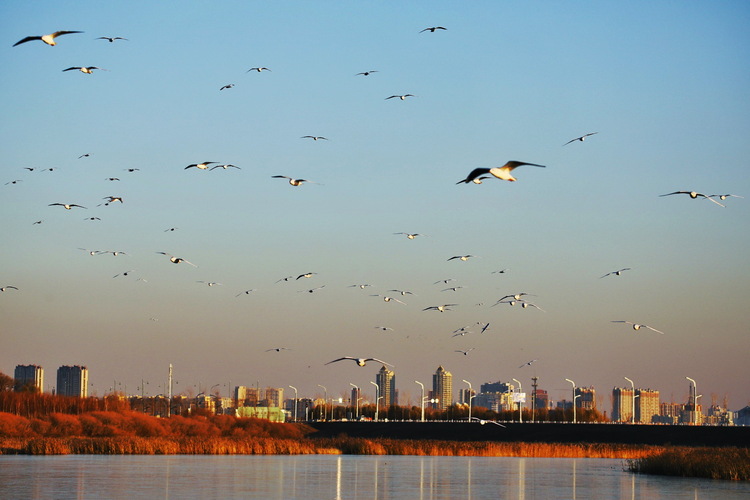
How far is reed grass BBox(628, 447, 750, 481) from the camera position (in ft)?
228

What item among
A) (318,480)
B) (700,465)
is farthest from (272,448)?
(700,465)

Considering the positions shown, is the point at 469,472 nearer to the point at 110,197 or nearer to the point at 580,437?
the point at 110,197

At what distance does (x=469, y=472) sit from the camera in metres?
79.8

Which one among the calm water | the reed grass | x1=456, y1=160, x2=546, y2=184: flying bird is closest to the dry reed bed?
the calm water

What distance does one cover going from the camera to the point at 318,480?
6819 centimetres

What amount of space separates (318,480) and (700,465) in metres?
26.5

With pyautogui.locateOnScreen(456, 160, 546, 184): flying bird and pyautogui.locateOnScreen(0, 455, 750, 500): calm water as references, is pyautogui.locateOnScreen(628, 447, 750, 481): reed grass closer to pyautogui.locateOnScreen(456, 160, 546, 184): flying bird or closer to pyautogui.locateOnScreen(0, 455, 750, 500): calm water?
pyautogui.locateOnScreen(0, 455, 750, 500): calm water

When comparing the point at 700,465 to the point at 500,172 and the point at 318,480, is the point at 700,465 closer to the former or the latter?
the point at 318,480

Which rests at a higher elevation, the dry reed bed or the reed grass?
the reed grass

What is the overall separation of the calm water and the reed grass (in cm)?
136

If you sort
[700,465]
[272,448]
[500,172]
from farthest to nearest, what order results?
[272,448] < [700,465] < [500,172]

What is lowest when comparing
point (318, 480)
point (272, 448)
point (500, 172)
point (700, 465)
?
point (272, 448)

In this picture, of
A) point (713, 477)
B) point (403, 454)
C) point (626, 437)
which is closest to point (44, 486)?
point (713, 477)

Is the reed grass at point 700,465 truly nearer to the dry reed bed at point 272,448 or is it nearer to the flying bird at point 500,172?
the dry reed bed at point 272,448
